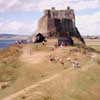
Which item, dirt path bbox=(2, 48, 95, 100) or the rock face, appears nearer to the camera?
dirt path bbox=(2, 48, 95, 100)

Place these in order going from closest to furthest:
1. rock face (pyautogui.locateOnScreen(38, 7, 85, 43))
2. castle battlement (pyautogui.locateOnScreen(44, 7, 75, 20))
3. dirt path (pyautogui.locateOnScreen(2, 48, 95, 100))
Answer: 1. dirt path (pyautogui.locateOnScreen(2, 48, 95, 100))
2. rock face (pyautogui.locateOnScreen(38, 7, 85, 43))
3. castle battlement (pyautogui.locateOnScreen(44, 7, 75, 20))

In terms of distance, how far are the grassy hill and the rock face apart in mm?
4119

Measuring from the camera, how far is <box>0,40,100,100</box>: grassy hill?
1139 inches

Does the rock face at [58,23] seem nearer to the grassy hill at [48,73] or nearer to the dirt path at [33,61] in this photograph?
the grassy hill at [48,73]

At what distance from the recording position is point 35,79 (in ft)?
110

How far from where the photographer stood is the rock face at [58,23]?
5288cm

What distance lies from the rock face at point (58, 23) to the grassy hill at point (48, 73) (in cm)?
412

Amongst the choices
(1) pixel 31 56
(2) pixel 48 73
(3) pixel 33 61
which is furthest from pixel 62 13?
(2) pixel 48 73

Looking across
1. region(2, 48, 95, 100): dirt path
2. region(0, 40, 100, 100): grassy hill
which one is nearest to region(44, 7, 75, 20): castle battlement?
region(0, 40, 100, 100): grassy hill

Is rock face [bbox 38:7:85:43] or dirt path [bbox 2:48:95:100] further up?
rock face [bbox 38:7:85:43]

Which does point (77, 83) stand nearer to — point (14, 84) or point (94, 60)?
point (14, 84)

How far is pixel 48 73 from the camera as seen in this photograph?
119 feet

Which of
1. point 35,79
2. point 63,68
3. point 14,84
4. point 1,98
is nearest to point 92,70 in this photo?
point 63,68

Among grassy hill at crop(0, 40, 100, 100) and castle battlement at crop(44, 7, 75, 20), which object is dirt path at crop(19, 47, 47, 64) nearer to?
grassy hill at crop(0, 40, 100, 100)
